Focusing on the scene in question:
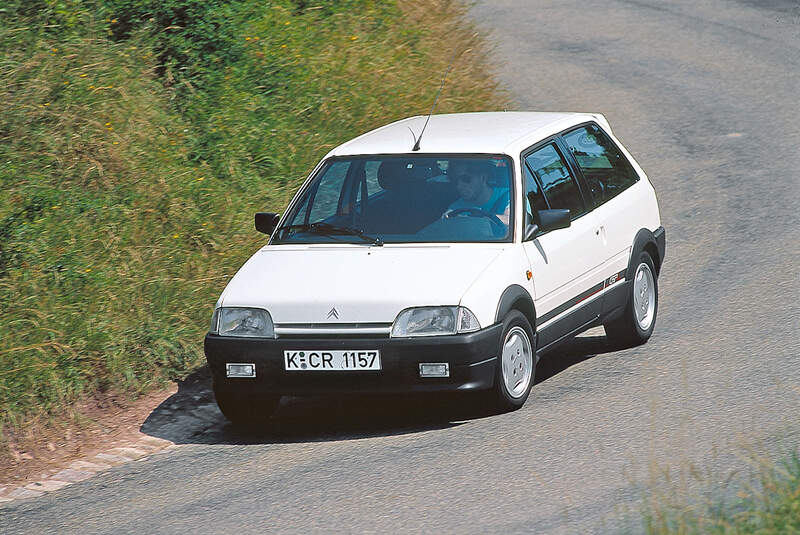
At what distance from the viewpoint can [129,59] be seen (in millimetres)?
13000

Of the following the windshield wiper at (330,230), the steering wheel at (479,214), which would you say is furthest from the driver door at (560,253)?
the windshield wiper at (330,230)

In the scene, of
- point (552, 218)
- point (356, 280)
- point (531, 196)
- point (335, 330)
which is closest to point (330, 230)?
point (356, 280)

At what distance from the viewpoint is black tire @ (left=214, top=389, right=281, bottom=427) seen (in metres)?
7.84

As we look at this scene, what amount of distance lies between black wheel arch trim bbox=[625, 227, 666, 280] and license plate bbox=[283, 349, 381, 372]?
2.73 m

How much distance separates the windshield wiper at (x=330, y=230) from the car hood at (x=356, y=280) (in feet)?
0.33

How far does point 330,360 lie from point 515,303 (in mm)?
1218

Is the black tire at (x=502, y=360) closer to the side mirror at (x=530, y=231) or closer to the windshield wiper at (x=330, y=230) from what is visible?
the side mirror at (x=530, y=231)

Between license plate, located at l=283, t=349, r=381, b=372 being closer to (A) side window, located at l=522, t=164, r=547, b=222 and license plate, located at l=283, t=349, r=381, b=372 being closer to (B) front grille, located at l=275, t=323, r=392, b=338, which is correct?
(B) front grille, located at l=275, t=323, r=392, b=338

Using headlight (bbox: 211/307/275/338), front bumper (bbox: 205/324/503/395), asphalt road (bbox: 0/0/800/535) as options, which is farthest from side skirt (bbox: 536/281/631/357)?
headlight (bbox: 211/307/275/338)

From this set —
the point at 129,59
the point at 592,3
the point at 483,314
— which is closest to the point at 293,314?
the point at 483,314

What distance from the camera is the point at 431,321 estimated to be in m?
7.37

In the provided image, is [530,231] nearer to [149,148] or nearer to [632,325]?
[632,325]

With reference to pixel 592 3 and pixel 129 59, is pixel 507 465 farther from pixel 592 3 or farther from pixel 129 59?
pixel 592 3

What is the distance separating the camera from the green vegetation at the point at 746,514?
4.94 metres
